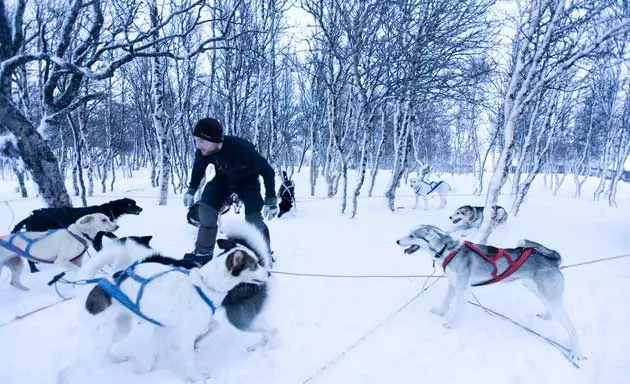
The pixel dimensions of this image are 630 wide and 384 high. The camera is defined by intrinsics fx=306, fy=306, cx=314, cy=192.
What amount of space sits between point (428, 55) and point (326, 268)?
6819 mm

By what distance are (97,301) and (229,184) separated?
2017mm

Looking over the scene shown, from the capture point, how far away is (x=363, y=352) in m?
2.78

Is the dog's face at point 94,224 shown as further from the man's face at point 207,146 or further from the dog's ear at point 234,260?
the dog's ear at point 234,260

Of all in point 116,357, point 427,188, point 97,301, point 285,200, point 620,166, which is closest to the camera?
point 97,301

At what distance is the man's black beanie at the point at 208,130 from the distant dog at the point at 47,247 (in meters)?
2.17

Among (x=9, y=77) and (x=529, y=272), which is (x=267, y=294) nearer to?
(x=529, y=272)

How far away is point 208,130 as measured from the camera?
3.30 metres

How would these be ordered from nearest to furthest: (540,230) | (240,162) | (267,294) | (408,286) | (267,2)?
(267,294) → (240,162) → (408,286) → (540,230) → (267,2)

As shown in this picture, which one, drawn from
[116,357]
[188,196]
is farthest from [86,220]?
[116,357]

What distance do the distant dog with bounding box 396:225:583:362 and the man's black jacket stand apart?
6.56ft

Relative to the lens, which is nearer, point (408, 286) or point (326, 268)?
Result: point (408, 286)

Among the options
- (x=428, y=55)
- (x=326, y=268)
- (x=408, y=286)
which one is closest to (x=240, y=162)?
(x=326, y=268)

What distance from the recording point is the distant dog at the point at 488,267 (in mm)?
3008

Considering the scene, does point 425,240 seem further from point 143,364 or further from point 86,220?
point 86,220
